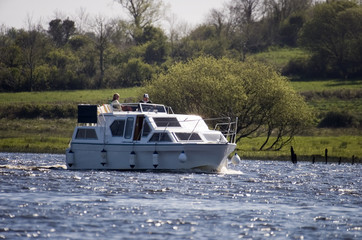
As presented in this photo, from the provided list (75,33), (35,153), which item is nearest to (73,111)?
(35,153)

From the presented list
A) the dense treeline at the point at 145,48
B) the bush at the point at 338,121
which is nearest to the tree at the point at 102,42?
the dense treeline at the point at 145,48

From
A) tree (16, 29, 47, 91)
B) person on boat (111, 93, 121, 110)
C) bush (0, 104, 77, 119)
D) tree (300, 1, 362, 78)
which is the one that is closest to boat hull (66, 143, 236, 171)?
person on boat (111, 93, 121, 110)

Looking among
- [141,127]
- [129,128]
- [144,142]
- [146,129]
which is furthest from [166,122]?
[129,128]

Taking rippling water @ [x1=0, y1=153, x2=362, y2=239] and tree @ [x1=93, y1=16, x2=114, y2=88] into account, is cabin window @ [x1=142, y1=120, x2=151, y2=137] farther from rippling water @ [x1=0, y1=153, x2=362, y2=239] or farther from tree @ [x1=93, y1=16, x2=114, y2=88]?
tree @ [x1=93, y1=16, x2=114, y2=88]

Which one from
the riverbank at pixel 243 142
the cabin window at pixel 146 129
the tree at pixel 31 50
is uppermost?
the tree at pixel 31 50

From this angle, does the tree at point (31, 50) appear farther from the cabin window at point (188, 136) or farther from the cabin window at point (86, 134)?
the cabin window at point (188, 136)

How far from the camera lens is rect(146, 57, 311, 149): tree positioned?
6350 centimetres

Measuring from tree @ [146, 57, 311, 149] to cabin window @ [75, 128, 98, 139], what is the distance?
67.8ft

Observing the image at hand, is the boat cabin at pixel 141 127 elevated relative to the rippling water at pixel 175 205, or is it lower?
elevated

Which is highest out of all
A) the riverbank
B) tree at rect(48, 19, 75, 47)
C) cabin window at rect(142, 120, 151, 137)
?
tree at rect(48, 19, 75, 47)

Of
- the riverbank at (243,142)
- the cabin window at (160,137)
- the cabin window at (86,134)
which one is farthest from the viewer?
the riverbank at (243,142)

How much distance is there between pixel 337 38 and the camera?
110 metres

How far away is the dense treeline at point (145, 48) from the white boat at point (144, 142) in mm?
52774

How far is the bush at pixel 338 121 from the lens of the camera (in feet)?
258
